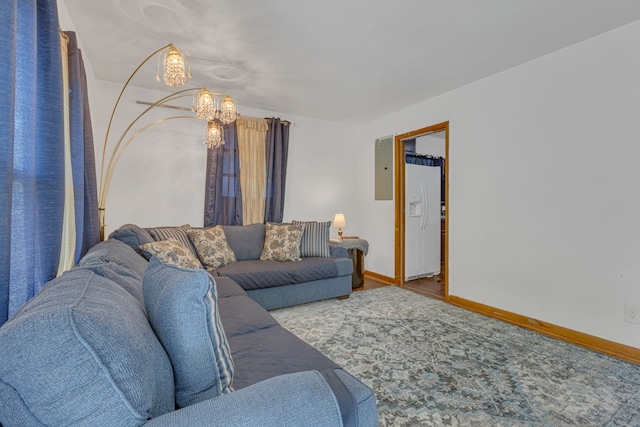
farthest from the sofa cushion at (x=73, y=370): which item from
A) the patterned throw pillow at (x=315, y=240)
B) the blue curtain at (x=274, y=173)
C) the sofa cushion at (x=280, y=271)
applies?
the blue curtain at (x=274, y=173)

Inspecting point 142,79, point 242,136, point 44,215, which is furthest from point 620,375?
point 142,79

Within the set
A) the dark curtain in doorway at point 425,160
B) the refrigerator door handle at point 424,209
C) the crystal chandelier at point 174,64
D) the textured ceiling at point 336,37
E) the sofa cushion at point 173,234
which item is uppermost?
the textured ceiling at point 336,37

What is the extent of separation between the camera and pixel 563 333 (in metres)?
2.65

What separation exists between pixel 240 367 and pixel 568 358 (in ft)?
8.23

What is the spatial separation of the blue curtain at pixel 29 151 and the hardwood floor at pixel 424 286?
358 centimetres

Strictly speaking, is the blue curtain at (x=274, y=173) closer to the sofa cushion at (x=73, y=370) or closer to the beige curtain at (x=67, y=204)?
the beige curtain at (x=67, y=204)

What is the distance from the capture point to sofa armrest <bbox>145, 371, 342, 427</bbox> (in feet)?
2.07

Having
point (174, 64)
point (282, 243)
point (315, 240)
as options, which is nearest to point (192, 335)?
point (174, 64)

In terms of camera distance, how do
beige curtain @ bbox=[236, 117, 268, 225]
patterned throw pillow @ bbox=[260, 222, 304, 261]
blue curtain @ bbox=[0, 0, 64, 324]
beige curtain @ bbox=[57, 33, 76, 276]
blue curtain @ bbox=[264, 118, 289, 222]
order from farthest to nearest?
blue curtain @ bbox=[264, 118, 289, 222] < beige curtain @ bbox=[236, 117, 268, 225] < patterned throw pillow @ bbox=[260, 222, 304, 261] < beige curtain @ bbox=[57, 33, 76, 276] < blue curtain @ bbox=[0, 0, 64, 324]

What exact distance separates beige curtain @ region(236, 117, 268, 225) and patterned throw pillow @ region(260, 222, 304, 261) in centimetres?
47

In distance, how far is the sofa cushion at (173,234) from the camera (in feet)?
9.91

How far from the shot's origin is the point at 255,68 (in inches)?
120

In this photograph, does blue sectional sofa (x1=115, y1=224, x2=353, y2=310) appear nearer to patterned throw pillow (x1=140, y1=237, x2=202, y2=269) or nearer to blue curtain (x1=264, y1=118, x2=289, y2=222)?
patterned throw pillow (x1=140, y1=237, x2=202, y2=269)

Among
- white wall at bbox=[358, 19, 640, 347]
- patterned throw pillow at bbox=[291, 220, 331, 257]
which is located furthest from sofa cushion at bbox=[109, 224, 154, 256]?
white wall at bbox=[358, 19, 640, 347]
